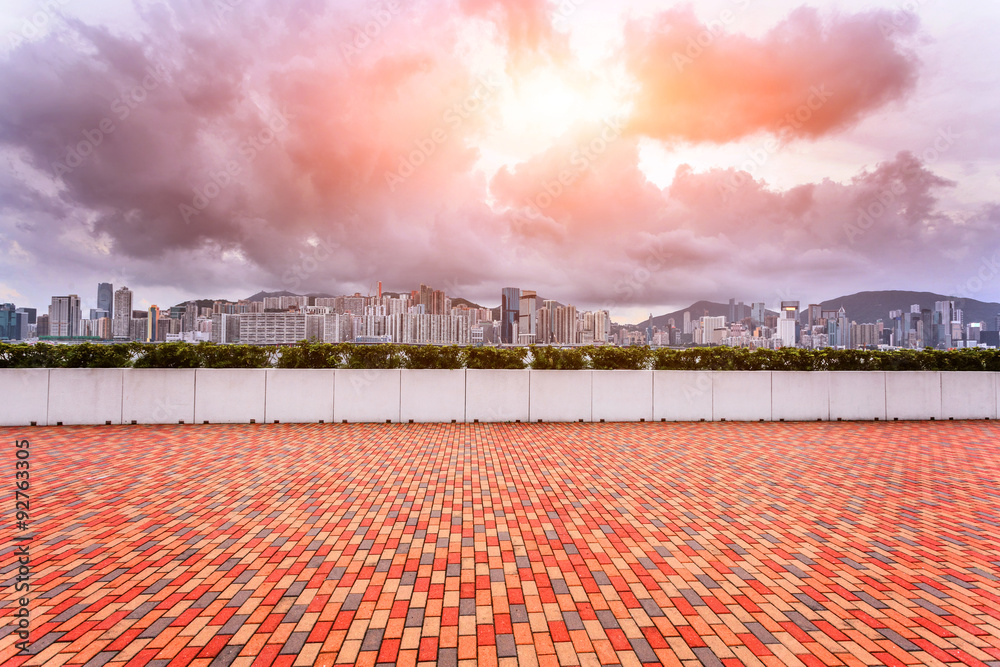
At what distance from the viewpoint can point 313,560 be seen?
11.3 ft

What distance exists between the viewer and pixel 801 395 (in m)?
9.88

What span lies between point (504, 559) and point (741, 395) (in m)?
8.43

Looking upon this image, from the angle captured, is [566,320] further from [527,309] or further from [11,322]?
[11,322]

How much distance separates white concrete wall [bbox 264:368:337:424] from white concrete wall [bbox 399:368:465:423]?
1.60 m

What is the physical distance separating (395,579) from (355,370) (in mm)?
6510

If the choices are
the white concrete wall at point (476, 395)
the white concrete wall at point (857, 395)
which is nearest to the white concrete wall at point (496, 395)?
the white concrete wall at point (476, 395)

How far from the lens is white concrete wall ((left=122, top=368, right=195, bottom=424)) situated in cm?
863

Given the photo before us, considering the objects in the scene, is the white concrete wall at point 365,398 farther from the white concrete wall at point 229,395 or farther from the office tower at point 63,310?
the office tower at point 63,310

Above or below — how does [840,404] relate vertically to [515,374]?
below

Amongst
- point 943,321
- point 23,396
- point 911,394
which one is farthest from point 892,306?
point 23,396

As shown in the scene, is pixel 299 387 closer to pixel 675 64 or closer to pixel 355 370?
pixel 355 370

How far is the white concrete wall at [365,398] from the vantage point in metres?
9.13

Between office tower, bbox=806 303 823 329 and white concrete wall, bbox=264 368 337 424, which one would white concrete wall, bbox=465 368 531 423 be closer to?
white concrete wall, bbox=264 368 337 424

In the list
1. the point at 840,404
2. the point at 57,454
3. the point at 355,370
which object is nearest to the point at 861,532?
the point at 840,404
